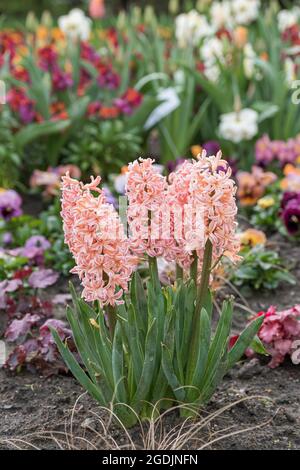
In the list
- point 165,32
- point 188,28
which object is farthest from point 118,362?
point 165,32

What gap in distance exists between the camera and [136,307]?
7.97 ft

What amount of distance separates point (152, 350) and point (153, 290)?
18 centimetres

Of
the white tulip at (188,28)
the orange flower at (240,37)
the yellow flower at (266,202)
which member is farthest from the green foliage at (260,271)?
the white tulip at (188,28)

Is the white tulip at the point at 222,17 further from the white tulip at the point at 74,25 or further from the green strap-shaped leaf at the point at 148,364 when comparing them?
the green strap-shaped leaf at the point at 148,364

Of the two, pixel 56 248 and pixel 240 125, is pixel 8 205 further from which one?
pixel 240 125

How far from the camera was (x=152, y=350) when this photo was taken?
227cm

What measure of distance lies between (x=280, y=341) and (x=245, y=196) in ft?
5.68

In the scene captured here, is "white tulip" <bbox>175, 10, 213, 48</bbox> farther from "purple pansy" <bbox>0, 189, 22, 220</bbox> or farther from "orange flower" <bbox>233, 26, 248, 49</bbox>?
"purple pansy" <bbox>0, 189, 22, 220</bbox>

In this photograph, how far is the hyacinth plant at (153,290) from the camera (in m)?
2.14

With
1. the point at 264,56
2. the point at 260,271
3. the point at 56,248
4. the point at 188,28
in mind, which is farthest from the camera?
the point at 264,56

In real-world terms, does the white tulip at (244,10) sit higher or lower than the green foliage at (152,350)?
higher

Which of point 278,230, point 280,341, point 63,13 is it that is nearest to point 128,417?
point 280,341

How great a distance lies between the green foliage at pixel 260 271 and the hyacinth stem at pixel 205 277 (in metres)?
1.26

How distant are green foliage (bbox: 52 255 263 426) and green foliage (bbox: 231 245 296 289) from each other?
4.02 ft
